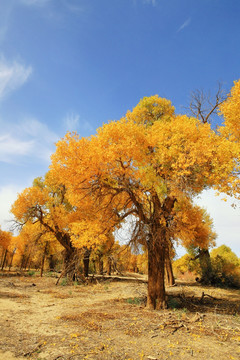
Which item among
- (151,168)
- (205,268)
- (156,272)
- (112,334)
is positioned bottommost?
(112,334)

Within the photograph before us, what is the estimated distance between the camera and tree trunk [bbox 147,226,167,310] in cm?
1080

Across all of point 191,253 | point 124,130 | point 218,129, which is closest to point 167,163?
point 124,130

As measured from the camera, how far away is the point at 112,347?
5871 millimetres

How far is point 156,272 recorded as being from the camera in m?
11.2

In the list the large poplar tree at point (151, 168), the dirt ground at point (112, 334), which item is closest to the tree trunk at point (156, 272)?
the large poplar tree at point (151, 168)

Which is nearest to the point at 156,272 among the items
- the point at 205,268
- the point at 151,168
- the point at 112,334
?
the point at 112,334

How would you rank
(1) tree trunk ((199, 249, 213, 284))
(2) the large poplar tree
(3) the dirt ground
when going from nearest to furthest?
1. (3) the dirt ground
2. (2) the large poplar tree
3. (1) tree trunk ((199, 249, 213, 284))

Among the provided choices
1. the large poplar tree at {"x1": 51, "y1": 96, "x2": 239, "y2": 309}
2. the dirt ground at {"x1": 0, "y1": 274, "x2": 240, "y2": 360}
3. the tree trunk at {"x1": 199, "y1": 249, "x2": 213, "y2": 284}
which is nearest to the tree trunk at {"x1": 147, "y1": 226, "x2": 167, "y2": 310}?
the large poplar tree at {"x1": 51, "y1": 96, "x2": 239, "y2": 309}

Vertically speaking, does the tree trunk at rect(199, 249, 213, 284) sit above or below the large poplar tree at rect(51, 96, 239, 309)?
below

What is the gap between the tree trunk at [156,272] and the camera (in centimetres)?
1080

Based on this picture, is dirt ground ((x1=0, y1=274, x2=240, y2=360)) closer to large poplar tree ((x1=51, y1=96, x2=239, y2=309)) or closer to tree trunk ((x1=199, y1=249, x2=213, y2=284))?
large poplar tree ((x1=51, y1=96, x2=239, y2=309))

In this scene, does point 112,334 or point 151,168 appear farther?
point 151,168

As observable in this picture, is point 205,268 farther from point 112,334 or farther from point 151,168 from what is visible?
point 112,334

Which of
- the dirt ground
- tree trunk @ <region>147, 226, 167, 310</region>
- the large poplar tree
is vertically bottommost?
the dirt ground
